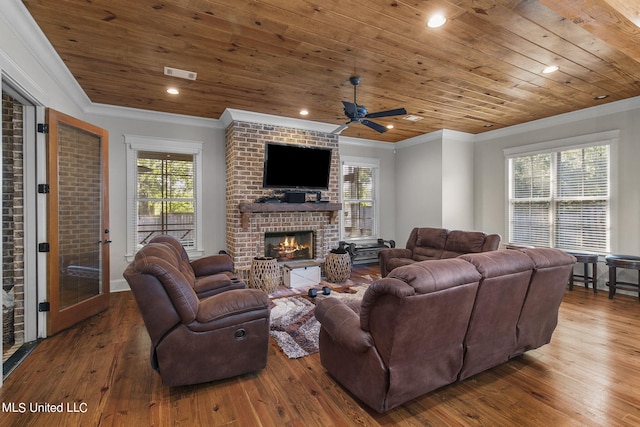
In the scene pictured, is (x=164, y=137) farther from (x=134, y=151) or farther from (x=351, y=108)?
(x=351, y=108)

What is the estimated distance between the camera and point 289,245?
18.7 ft

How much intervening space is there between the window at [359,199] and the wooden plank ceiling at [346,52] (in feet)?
7.53

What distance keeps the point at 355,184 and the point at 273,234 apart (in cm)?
237

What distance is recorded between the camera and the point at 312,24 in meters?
2.56

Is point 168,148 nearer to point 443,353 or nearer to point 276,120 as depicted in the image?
point 276,120

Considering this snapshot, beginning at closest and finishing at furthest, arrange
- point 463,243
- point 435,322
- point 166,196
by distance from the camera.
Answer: point 435,322 < point 463,243 < point 166,196

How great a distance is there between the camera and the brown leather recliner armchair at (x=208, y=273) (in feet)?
10.6

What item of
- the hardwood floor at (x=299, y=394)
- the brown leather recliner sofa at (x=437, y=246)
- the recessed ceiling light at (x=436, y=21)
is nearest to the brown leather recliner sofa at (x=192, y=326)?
the hardwood floor at (x=299, y=394)

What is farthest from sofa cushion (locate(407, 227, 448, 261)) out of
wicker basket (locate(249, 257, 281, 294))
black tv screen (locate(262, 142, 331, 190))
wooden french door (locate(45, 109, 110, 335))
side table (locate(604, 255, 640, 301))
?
wooden french door (locate(45, 109, 110, 335))

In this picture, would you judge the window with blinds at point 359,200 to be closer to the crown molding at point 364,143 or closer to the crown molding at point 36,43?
the crown molding at point 364,143

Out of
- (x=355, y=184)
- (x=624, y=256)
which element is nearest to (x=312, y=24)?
(x=355, y=184)

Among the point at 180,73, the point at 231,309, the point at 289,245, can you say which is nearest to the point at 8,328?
the point at 231,309

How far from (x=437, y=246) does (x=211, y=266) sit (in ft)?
10.9

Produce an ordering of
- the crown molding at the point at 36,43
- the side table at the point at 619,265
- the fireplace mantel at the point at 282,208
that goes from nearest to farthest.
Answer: the crown molding at the point at 36,43, the side table at the point at 619,265, the fireplace mantel at the point at 282,208
